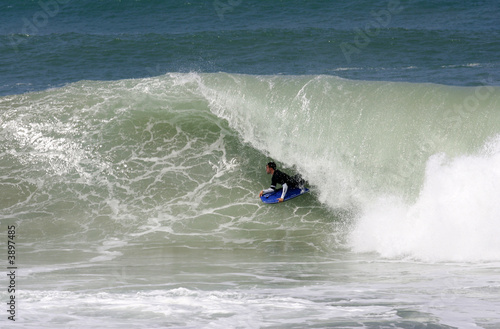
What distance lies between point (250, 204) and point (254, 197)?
0.26 m

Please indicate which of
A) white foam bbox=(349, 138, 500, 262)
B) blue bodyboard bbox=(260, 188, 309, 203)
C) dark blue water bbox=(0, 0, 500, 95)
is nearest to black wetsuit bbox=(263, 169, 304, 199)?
blue bodyboard bbox=(260, 188, 309, 203)

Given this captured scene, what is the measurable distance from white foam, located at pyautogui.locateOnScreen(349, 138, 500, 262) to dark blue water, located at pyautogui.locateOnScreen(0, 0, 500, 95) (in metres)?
6.63

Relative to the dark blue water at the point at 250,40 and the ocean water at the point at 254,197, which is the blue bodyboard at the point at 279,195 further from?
the dark blue water at the point at 250,40

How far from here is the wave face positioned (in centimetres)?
1102

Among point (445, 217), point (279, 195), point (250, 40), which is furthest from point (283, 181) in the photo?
point (250, 40)

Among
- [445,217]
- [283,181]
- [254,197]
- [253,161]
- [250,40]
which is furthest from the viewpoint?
[250,40]

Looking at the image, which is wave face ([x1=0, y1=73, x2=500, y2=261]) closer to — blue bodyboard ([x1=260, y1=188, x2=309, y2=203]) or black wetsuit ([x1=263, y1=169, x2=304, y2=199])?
blue bodyboard ([x1=260, y1=188, x2=309, y2=203])

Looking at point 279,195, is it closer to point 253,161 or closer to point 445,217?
point 253,161

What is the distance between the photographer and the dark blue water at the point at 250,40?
20.1 m

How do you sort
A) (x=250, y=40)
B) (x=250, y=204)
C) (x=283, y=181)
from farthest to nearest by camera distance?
(x=250, y=40) < (x=250, y=204) < (x=283, y=181)

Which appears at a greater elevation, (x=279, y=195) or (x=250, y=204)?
(x=279, y=195)

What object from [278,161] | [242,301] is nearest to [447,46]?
[278,161]

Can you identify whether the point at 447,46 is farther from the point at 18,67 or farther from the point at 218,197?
the point at 18,67

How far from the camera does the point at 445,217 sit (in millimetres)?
10656
